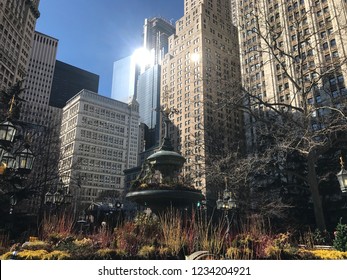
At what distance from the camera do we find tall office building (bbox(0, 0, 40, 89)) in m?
69.9

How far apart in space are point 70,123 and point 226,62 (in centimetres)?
8025

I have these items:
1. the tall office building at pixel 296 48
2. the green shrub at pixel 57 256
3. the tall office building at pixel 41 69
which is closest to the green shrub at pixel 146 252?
the green shrub at pixel 57 256

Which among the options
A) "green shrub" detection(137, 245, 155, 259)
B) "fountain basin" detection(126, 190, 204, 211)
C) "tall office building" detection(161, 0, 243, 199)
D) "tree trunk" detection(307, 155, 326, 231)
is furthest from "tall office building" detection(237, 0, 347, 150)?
"green shrub" detection(137, 245, 155, 259)

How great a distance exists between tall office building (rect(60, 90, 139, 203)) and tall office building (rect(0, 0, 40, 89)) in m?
47.7

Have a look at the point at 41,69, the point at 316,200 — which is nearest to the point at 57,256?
the point at 316,200

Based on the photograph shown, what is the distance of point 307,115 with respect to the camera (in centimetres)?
1972

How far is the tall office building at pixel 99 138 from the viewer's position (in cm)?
12638

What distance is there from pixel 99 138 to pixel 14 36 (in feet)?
212

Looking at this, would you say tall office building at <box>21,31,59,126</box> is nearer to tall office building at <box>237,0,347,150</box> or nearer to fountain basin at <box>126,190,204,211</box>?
tall office building at <box>237,0,347,150</box>

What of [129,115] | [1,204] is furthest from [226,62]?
[1,204]

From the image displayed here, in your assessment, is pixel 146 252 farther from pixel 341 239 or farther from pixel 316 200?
pixel 316 200

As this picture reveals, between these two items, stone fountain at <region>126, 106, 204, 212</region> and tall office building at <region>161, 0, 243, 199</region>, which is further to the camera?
tall office building at <region>161, 0, 243, 199</region>

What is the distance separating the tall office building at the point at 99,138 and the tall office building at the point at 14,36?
4767 centimetres
